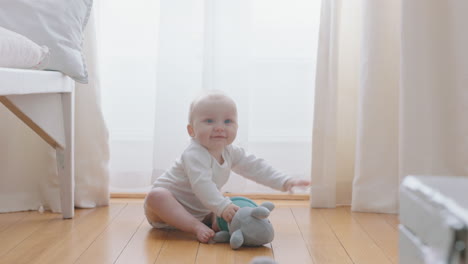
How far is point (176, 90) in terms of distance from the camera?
2.22 meters

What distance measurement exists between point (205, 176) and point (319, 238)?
0.34m

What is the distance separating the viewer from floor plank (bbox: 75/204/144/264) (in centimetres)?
148

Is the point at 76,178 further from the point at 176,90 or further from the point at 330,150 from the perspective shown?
the point at 330,150

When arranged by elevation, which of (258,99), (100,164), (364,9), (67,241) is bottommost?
(67,241)

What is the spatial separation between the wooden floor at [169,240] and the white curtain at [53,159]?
7cm

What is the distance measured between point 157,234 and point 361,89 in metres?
0.79

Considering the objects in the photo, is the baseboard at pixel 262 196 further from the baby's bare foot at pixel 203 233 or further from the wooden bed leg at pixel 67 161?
the baby's bare foot at pixel 203 233

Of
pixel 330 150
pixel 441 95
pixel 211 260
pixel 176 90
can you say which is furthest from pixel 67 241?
pixel 441 95

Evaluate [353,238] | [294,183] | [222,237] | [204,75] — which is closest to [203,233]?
[222,237]

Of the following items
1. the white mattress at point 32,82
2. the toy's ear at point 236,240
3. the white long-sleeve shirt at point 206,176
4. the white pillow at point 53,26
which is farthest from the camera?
the white pillow at point 53,26

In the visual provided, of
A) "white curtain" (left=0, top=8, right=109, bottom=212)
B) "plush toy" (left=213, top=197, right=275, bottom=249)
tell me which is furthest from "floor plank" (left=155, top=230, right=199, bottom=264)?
"white curtain" (left=0, top=8, right=109, bottom=212)

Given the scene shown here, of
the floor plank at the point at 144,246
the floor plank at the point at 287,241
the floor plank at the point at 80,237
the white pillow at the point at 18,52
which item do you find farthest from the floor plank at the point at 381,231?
the white pillow at the point at 18,52

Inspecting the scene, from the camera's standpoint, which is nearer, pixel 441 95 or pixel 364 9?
pixel 441 95

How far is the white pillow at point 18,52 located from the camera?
4.62 ft
